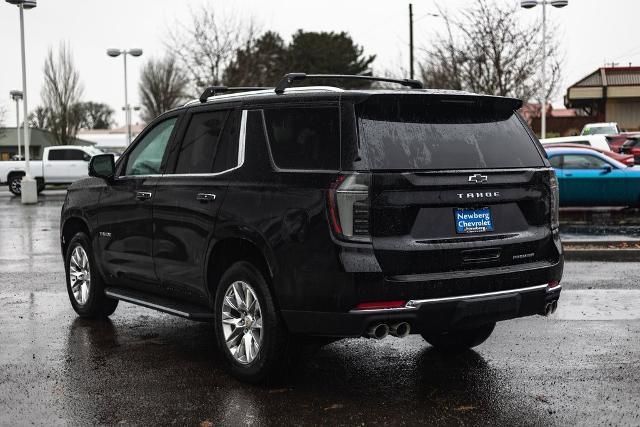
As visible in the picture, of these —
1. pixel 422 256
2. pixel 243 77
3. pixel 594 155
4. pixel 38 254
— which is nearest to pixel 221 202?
pixel 422 256

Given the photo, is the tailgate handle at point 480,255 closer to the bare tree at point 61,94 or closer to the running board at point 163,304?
the running board at point 163,304

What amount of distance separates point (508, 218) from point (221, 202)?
6.09 ft

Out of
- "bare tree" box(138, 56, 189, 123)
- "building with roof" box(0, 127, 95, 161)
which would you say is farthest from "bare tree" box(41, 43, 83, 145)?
"building with roof" box(0, 127, 95, 161)

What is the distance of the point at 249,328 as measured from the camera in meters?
5.61

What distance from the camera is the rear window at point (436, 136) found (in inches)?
200

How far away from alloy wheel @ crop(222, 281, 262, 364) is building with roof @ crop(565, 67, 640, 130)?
188 ft

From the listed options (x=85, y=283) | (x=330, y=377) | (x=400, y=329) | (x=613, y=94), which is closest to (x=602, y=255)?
(x=85, y=283)

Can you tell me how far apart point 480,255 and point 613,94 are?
57.5 meters

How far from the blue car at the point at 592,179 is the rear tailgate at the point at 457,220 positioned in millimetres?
13174

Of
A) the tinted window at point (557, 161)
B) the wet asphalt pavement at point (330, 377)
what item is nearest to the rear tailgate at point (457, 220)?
the wet asphalt pavement at point (330, 377)

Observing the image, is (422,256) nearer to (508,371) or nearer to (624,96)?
(508,371)

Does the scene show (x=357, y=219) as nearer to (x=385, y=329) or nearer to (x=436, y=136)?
(x=385, y=329)

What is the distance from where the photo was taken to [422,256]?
502 centimetres

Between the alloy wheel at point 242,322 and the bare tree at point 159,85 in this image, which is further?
the bare tree at point 159,85
